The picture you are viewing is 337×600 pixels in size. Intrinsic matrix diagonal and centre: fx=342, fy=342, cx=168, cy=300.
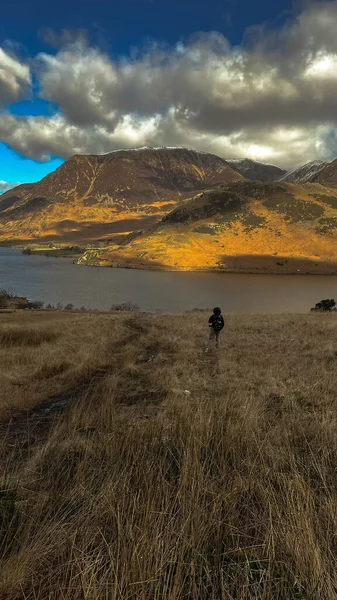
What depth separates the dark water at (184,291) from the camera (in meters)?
55.7

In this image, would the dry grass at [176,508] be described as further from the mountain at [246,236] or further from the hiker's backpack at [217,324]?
the mountain at [246,236]

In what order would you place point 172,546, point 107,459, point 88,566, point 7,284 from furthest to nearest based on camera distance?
point 7,284, point 107,459, point 172,546, point 88,566

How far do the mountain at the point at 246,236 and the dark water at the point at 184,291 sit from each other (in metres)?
16.4

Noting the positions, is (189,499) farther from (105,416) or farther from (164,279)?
(164,279)

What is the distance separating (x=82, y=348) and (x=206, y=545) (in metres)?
12.8

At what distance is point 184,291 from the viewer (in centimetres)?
7025

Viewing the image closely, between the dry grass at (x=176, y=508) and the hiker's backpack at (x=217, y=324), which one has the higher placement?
the dry grass at (x=176, y=508)

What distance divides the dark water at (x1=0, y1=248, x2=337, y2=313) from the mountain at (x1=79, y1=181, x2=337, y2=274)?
1635cm

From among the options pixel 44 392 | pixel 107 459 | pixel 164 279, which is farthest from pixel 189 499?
pixel 164 279

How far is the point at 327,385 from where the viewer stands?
765 cm

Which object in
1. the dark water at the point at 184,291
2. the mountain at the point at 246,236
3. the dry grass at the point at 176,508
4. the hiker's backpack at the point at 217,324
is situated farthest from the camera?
the mountain at the point at 246,236

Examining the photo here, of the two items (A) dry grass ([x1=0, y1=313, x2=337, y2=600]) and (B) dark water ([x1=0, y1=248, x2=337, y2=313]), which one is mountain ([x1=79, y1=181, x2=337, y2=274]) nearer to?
(B) dark water ([x1=0, y1=248, x2=337, y2=313])

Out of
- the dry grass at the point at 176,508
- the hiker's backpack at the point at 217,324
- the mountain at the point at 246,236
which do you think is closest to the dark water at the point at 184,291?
the mountain at the point at 246,236

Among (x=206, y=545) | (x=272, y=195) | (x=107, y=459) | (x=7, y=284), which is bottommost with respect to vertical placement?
(x=7, y=284)
